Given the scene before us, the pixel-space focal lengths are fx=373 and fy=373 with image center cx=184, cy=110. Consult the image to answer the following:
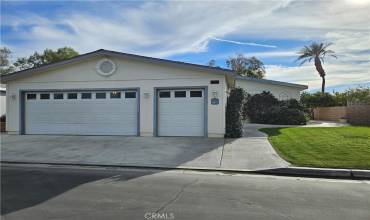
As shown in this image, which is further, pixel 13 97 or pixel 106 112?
pixel 13 97

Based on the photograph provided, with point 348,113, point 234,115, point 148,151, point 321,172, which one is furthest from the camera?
point 348,113

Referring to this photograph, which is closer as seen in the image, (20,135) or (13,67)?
(20,135)

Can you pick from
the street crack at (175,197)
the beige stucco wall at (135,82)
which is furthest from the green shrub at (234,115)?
the street crack at (175,197)

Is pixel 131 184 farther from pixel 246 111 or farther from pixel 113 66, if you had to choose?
pixel 246 111

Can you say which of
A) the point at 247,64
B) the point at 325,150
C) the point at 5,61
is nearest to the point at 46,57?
the point at 5,61

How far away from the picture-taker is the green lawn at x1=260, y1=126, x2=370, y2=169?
10.0 metres

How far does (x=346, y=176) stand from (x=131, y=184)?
204 inches

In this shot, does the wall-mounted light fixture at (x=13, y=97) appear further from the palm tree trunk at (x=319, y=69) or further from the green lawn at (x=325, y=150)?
the palm tree trunk at (x=319, y=69)

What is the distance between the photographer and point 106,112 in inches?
680

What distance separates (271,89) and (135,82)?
1703 cm

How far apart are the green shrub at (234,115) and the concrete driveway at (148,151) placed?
28.7 inches

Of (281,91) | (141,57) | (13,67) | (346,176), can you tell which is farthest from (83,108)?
(13,67)

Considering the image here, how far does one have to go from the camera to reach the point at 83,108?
57.6 feet

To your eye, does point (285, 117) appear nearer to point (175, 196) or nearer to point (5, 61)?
point (175, 196)
